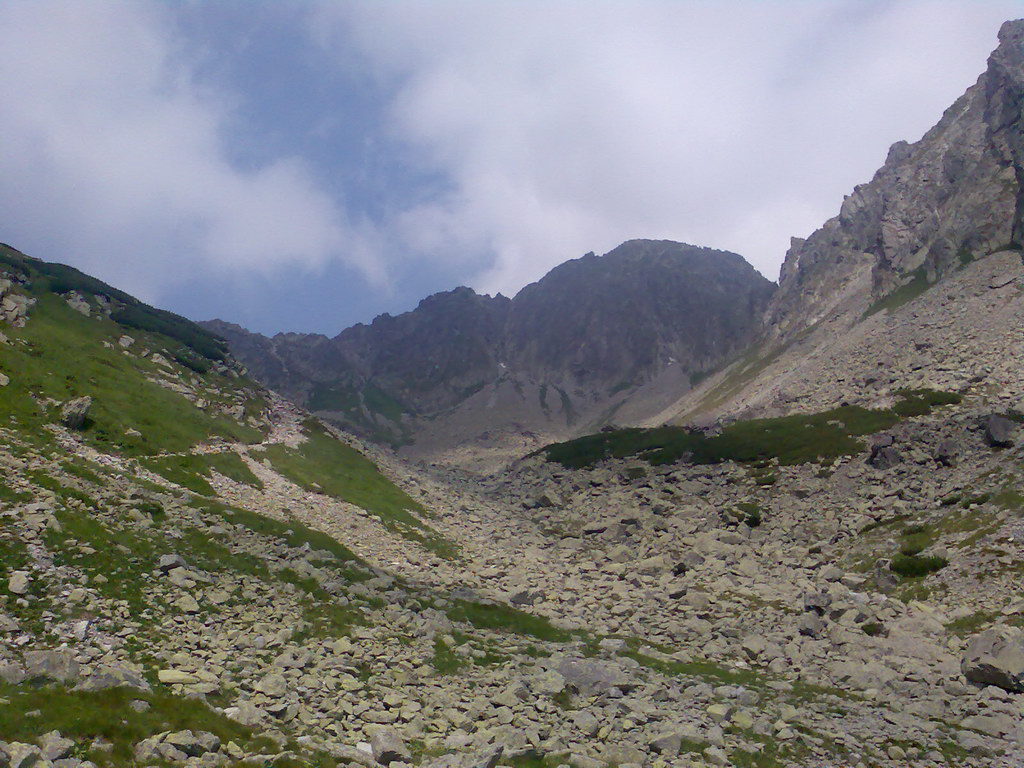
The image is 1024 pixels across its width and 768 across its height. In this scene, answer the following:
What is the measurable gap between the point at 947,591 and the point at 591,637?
21.3 metres

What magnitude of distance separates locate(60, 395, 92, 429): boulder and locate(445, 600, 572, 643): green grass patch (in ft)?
113

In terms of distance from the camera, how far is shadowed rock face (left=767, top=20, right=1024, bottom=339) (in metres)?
124

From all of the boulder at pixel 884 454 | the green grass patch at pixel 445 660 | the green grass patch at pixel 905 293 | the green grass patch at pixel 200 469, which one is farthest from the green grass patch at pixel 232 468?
the green grass patch at pixel 905 293

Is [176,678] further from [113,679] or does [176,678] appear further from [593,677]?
[593,677]

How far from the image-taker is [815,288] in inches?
7854

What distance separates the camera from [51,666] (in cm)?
1745

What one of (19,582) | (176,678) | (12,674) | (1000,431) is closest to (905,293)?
(1000,431)

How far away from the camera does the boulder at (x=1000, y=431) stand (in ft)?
169

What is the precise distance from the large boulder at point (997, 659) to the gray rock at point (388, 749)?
24978mm

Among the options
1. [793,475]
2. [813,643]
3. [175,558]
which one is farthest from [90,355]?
[793,475]

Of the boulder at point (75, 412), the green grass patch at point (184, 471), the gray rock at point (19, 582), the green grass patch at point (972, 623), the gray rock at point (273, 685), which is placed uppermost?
the boulder at point (75, 412)

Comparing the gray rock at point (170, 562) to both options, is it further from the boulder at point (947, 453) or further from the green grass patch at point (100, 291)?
the green grass patch at point (100, 291)

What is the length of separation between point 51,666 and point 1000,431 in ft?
223

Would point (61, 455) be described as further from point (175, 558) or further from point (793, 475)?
point (793, 475)
